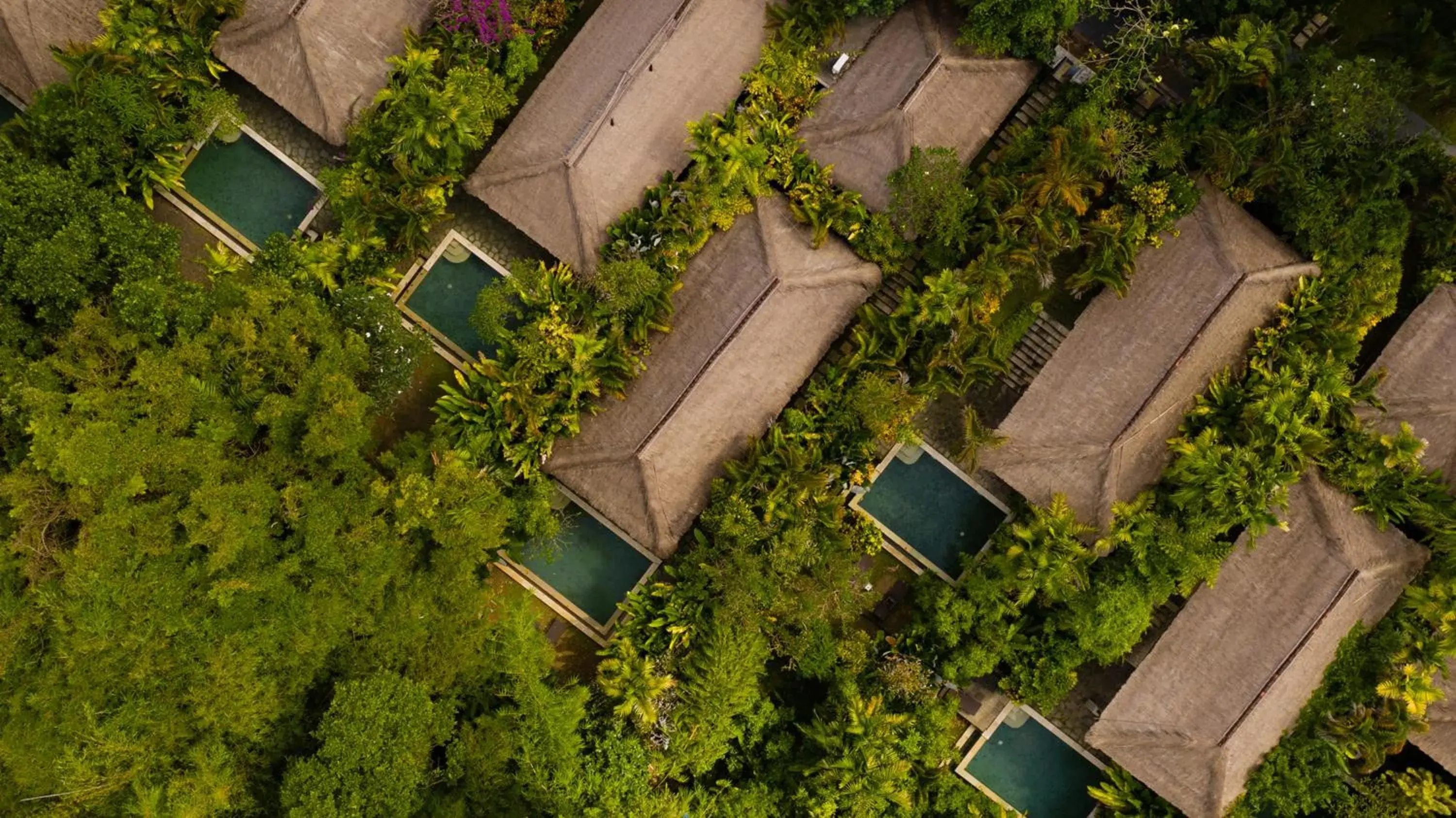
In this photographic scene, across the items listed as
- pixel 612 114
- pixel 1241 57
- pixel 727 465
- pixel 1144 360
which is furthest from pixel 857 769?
Answer: pixel 1241 57

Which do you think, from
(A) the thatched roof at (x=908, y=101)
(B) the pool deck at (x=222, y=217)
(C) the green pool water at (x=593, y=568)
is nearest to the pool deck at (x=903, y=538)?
(C) the green pool water at (x=593, y=568)

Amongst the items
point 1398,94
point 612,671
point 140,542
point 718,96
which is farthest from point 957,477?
point 140,542

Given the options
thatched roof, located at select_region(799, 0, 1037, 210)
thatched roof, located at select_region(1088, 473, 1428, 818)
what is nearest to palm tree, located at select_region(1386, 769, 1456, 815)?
thatched roof, located at select_region(1088, 473, 1428, 818)

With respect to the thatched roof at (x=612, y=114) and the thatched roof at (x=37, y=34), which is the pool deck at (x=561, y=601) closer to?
the thatched roof at (x=612, y=114)

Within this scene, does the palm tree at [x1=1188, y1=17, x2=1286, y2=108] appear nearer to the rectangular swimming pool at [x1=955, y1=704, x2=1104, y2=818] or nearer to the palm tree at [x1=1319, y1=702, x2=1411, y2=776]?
the palm tree at [x1=1319, y1=702, x2=1411, y2=776]

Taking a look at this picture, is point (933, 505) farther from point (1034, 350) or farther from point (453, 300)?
point (453, 300)

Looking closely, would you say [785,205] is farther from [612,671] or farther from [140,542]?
[140,542]
